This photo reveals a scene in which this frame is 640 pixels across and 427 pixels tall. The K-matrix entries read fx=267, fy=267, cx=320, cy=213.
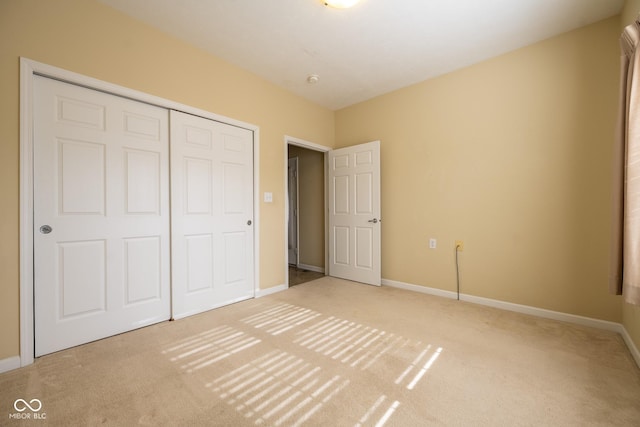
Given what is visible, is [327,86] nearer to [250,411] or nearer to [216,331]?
[216,331]

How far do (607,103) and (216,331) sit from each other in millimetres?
3985

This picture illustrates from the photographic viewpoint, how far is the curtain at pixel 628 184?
146 cm

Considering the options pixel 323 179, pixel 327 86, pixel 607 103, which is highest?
pixel 327 86

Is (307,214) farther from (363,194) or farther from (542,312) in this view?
(542,312)

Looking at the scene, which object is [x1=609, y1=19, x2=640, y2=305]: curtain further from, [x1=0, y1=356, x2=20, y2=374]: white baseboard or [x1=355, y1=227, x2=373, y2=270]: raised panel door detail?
[x1=0, y1=356, x2=20, y2=374]: white baseboard

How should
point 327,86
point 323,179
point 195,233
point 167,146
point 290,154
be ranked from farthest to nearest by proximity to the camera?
point 290,154, point 323,179, point 327,86, point 195,233, point 167,146

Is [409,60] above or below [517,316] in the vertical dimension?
above

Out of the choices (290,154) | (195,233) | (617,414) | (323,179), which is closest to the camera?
(617,414)

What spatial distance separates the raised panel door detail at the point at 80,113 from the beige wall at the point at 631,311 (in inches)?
156

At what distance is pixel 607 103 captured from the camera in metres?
2.35

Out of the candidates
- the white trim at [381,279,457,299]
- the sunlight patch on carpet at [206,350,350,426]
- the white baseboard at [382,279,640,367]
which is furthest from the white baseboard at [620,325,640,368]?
the sunlight patch on carpet at [206,350,350,426]

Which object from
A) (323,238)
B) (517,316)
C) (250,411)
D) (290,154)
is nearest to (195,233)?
(250,411)

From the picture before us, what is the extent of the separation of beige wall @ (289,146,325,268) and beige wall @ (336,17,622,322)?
1.34m

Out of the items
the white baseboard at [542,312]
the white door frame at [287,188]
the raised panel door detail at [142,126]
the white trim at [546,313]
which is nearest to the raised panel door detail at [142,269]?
the raised panel door detail at [142,126]
